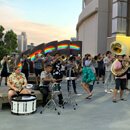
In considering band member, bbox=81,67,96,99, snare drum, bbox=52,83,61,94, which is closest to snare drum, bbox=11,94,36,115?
snare drum, bbox=52,83,61,94

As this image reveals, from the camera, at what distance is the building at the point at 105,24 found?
61.8 ft

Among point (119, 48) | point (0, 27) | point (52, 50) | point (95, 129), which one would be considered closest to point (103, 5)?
point (52, 50)

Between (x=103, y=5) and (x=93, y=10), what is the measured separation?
5.32 feet

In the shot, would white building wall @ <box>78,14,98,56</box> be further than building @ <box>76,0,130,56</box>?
Yes

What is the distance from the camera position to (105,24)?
848 inches

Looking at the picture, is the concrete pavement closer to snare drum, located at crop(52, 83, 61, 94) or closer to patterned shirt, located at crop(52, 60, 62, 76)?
snare drum, located at crop(52, 83, 61, 94)

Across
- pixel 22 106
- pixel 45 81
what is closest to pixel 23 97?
pixel 22 106

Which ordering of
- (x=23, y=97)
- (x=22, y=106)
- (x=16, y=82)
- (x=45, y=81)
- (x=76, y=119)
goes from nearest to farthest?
(x=76, y=119)
(x=22, y=106)
(x=23, y=97)
(x=16, y=82)
(x=45, y=81)

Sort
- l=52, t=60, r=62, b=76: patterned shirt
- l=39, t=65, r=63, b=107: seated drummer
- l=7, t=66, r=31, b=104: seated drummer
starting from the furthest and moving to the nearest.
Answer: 1. l=52, t=60, r=62, b=76: patterned shirt
2. l=39, t=65, r=63, b=107: seated drummer
3. l=7, t=66, r=31, b=104: seated drummer

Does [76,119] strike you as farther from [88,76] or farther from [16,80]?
[88,76]

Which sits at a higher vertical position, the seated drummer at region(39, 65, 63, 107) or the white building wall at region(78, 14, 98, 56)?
the white building wall at region(78, 14, 98, 56)

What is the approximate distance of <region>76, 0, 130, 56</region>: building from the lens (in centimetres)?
1884

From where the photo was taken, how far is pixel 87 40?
88.0 feet

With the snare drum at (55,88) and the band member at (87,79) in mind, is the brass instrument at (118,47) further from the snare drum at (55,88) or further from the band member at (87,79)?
the snare drum at (55,88)
